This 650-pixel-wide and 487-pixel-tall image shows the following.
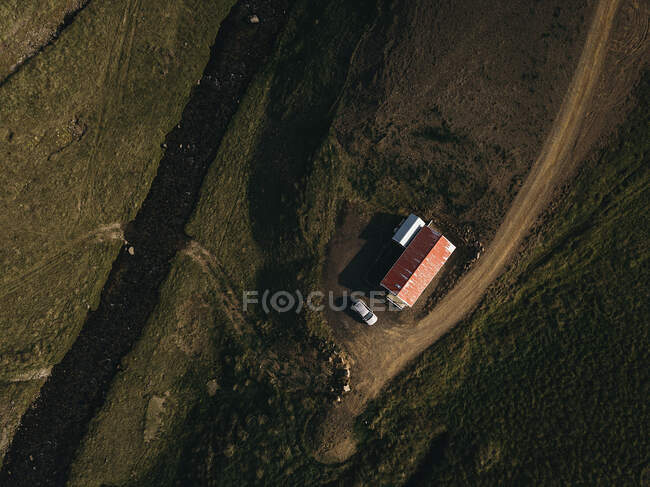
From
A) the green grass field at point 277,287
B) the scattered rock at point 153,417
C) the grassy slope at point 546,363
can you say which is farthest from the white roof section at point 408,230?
the scattered rock at point 153,417

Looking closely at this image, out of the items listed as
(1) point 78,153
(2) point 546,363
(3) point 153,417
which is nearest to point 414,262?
(2) point 546,363

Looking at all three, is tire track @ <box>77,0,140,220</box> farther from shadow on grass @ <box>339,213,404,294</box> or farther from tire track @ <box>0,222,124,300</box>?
shadow on grass @ <box>339,213,404,294</box>

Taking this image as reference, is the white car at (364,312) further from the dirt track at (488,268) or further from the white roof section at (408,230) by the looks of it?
the white roof section at (408,230)

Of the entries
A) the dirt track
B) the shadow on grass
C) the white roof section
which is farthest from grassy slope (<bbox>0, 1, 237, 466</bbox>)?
the dirt track

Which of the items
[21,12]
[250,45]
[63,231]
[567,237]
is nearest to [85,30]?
[21,12]

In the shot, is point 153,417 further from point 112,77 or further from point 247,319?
point 112,77
